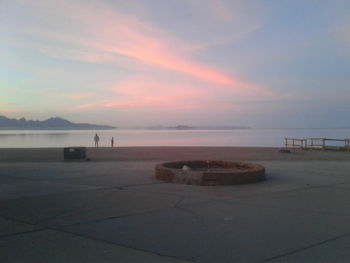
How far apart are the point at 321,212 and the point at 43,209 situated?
516 centimetres

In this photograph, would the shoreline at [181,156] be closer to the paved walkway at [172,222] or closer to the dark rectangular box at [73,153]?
the dark rectangular box at [73,153]

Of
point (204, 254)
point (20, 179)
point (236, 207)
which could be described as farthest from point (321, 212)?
point (20, 179)

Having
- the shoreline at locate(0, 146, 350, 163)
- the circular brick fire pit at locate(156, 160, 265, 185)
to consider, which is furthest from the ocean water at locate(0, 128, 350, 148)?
the circular brick fire pit at locate(156, 160, 265, 185)

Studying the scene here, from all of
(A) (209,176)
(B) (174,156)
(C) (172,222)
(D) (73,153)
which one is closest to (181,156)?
(B) (174,156)

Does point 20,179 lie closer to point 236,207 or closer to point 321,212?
point 236,207

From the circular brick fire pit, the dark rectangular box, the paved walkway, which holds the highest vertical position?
the dark rectangular box

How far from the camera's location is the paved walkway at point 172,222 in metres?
4.99

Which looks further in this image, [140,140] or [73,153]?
[140,140]

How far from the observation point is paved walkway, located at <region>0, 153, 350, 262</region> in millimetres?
4988

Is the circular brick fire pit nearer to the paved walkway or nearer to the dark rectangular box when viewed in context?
the paved walkway

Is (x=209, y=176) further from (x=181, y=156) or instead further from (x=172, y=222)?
(x=181, y=156)

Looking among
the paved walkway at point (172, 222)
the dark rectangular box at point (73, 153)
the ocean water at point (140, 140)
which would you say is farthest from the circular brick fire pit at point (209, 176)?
the ocean water at point (140, 140)

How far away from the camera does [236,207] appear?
25.8 feet

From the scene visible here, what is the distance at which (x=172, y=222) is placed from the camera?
259 inches
